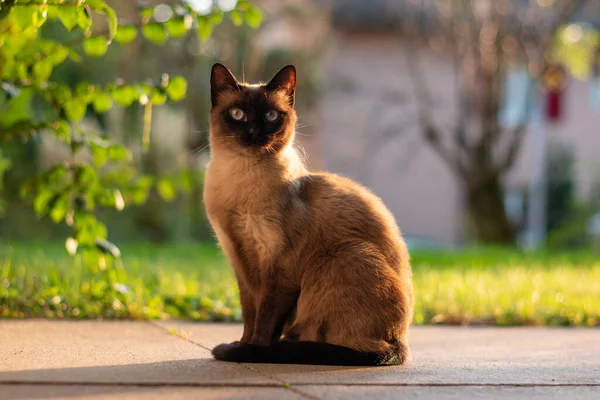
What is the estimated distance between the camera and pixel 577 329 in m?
4.47

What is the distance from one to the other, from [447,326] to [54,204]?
2.34 meters

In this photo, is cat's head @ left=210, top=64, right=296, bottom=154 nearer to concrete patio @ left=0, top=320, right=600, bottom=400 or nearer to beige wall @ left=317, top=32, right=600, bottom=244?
concrete patio @ left=0, top=320, right=600, bottom=400

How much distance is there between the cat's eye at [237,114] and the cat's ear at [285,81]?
0.19 m

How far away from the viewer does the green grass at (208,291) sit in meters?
4.26

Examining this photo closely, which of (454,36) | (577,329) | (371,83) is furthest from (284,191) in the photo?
(371,83)

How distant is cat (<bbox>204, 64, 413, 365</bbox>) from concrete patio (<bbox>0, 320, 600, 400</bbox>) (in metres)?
0.12

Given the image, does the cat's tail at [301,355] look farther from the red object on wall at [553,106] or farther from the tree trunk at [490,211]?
the red object on wall at [553,106]

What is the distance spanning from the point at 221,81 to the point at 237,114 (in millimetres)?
178

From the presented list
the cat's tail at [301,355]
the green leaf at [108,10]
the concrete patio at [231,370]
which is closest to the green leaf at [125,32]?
the green leaf at [108,10]

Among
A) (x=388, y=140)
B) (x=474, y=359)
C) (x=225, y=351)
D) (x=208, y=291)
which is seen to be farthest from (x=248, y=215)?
(x=388, y=140)

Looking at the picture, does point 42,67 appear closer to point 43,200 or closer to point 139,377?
point 43,200

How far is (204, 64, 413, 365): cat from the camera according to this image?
3.01m

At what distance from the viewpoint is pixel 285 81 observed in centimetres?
336

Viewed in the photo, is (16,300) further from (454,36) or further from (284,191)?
(454,36)
